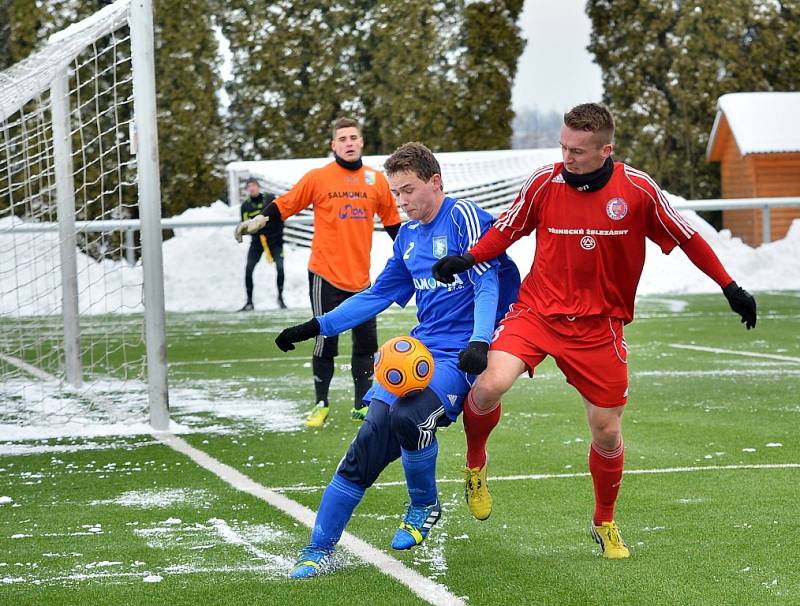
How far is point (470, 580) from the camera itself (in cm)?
518

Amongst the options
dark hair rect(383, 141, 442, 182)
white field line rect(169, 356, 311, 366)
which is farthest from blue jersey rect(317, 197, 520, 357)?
white field line rect(169, 356, 311, 366)

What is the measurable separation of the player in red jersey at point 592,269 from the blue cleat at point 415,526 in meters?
0.51

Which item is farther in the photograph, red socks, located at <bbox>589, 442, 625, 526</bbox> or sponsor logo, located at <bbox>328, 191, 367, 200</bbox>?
sponsor logo, located at <bbox>328, 191, 367, 200</bbox>

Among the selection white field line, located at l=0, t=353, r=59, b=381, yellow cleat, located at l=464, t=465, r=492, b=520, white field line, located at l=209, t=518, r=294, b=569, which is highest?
yellow cleat, located at l=464, t=465, r=492, b=520

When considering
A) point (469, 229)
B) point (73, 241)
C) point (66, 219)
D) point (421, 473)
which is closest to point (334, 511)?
point (421, 473)

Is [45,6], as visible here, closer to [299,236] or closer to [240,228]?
[299,236]

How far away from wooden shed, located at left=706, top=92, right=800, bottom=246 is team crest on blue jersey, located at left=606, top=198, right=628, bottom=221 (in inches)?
1041

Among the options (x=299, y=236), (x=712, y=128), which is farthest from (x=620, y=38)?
(x=299, y=236)

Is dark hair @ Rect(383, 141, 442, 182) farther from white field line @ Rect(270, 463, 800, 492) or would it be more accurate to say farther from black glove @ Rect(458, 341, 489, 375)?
white field line @ Rect(270, 463, 800, 492)

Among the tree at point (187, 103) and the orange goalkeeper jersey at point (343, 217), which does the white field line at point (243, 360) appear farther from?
the tree at point (187, 103)

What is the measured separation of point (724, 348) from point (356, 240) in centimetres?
609

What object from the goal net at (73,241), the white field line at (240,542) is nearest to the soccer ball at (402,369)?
the white field line at (240,542)

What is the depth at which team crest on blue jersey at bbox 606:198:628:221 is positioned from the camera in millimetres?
5578

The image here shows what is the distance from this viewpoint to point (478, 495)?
19.6 feet
